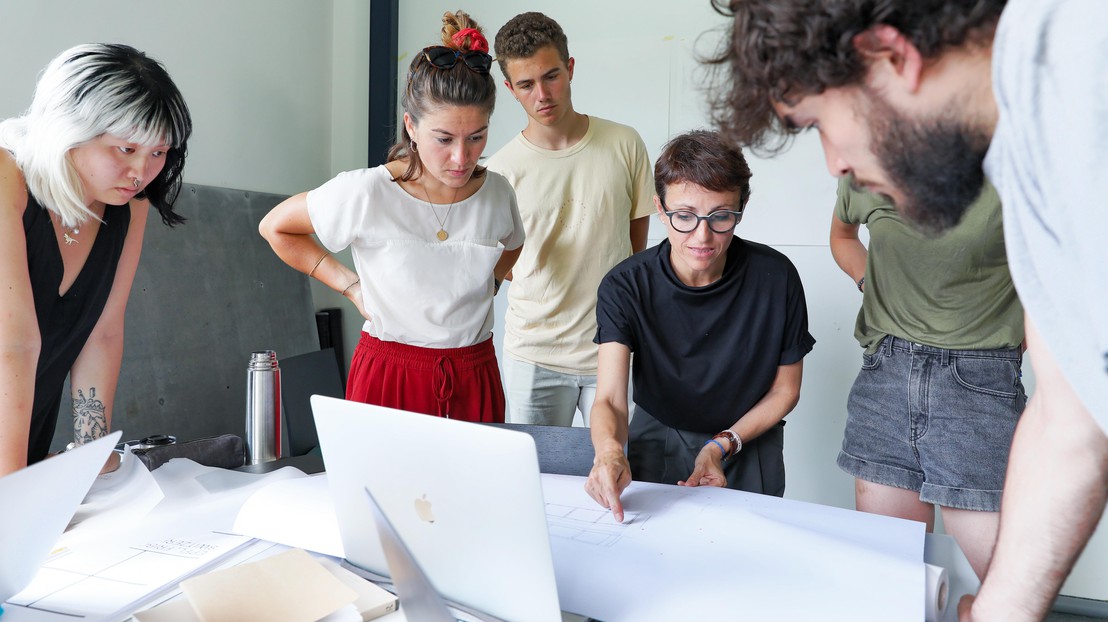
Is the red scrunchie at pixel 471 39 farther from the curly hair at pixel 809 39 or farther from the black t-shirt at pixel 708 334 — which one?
the curly hair at pixel 809 39

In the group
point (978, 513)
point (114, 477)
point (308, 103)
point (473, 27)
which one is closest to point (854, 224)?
point (978, 513)

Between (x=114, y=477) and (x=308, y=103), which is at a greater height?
(x=308, y=103)

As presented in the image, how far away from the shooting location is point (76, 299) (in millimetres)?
1518

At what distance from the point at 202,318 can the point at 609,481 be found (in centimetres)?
216

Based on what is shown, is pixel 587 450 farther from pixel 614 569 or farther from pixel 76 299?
pixel 76 299

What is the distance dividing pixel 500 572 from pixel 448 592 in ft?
0.36

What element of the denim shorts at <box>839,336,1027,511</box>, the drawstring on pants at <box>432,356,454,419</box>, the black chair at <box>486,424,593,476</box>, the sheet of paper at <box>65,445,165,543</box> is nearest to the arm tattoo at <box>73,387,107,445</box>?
the sheet of paper at <box>65,445,165,543</box>

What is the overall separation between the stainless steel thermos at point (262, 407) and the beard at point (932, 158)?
121cm

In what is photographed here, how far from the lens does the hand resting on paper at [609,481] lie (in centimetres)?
128

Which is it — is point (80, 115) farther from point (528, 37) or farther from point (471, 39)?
point (528, 37)

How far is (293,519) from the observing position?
4.01 feet

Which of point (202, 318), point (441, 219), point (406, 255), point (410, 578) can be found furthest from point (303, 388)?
point (410, 578)

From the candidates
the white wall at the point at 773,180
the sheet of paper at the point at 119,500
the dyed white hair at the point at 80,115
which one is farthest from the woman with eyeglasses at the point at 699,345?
the white wall at the point at 773,180

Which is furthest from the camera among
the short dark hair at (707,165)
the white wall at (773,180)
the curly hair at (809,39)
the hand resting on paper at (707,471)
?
the white wall at (773,180)
